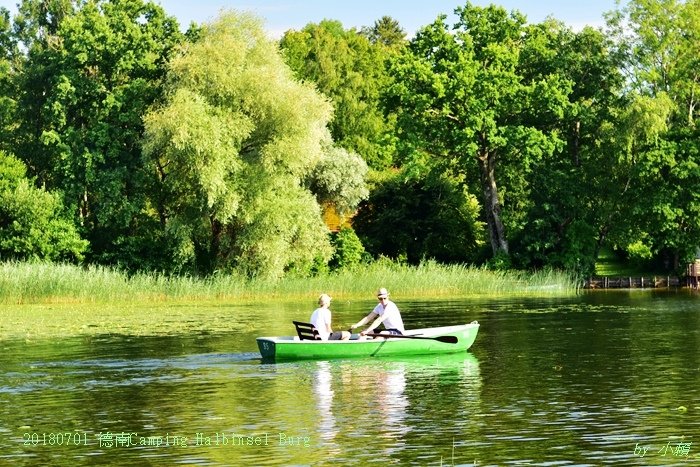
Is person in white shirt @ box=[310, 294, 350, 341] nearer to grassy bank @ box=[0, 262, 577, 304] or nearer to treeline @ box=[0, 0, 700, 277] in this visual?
grassy bank @ box=[0, 262, 577, 304]

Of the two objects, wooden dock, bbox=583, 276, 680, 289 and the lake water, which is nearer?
the lake water

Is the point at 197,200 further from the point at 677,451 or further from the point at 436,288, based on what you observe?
the point at 677,451

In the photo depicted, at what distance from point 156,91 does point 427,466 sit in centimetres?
5158

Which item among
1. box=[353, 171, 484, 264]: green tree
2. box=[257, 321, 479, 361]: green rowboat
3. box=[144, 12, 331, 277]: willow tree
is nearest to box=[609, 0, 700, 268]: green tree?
box=[353, 171, 484, 264]: green tree

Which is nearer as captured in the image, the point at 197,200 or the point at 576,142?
the point at 197,200

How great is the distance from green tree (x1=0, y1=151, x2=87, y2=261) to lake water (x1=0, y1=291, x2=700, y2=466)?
2849 centimetres

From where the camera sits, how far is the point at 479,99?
68.4 m

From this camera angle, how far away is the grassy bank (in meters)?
49.1

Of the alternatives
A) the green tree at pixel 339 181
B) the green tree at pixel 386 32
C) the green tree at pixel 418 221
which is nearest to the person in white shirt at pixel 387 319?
the green tree at pixel 339 181

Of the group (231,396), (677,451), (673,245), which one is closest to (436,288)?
(673,245)

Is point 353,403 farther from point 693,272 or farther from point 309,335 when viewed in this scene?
point 693,272

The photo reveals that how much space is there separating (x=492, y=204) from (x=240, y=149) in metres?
17.5

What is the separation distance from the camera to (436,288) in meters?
57.1

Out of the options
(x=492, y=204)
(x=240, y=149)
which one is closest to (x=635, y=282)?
(x=492, y=204)
